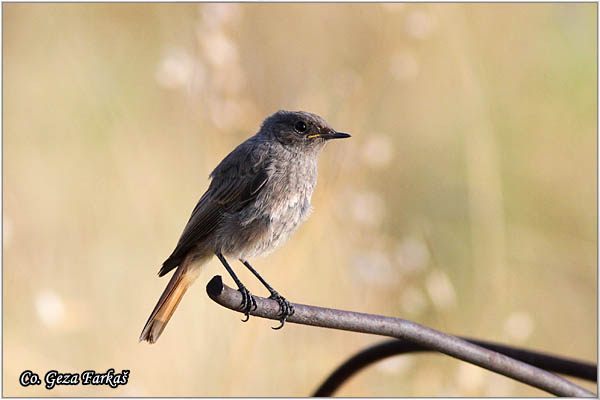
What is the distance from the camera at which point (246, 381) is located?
161 inches

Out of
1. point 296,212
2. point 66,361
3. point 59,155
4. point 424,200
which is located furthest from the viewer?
point 424,200

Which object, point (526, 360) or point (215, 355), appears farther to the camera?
point (215, 355)

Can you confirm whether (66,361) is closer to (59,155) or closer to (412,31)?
(59,155)

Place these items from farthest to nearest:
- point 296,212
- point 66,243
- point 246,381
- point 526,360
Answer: point 66,243 → point 246,381 → point 296,212 → point 526,360

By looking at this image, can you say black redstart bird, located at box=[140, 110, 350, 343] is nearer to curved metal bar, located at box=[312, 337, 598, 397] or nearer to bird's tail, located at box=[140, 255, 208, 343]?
bird's tail, located at box=[140, 255, 208, 343]

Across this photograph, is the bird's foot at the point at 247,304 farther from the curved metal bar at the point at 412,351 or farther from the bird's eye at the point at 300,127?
the bird's eye at the point at 300,127

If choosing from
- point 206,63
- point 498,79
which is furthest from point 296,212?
point 498,79

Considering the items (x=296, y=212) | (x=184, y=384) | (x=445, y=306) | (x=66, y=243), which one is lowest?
(x=184, y=384)

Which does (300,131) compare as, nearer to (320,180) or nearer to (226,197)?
(226,197)

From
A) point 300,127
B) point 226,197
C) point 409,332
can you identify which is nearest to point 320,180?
point 300,127

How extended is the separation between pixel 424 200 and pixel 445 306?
5.56 ft

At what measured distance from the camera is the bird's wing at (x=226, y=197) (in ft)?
9.99

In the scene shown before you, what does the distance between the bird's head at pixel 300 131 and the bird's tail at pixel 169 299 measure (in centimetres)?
70

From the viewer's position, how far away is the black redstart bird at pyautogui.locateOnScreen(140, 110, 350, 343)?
3.02 meters
